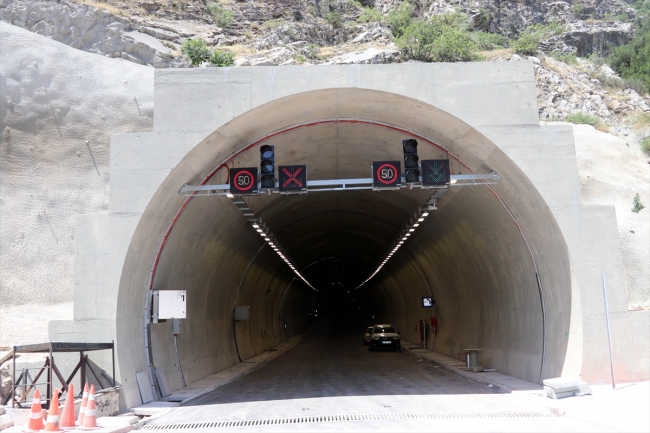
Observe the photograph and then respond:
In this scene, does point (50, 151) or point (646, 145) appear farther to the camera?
point (50, 151)

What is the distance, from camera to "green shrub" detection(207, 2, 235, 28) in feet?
184

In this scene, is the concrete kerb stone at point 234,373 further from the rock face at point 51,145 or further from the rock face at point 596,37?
the rock face at point 596,37

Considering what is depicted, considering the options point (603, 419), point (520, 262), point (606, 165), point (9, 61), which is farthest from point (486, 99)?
point (9, 61)

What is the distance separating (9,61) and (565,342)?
32.3 m

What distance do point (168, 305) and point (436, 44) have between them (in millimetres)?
36419

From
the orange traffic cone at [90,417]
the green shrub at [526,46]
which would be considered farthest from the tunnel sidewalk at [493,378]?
the green shrub at [526,46]

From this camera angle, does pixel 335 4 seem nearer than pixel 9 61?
No

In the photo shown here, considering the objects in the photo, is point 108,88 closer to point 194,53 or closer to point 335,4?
point 194,53

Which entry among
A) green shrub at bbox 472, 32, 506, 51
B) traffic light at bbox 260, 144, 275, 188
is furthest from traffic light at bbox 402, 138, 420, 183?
green shrub at bbox 472, 32, 506, 51

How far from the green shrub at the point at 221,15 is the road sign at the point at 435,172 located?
147ft

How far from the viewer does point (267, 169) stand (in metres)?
14.8

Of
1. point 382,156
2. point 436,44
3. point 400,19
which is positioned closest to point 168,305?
point 382,156

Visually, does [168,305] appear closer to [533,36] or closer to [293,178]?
[293,178]

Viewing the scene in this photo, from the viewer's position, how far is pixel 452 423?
36.8 ft
